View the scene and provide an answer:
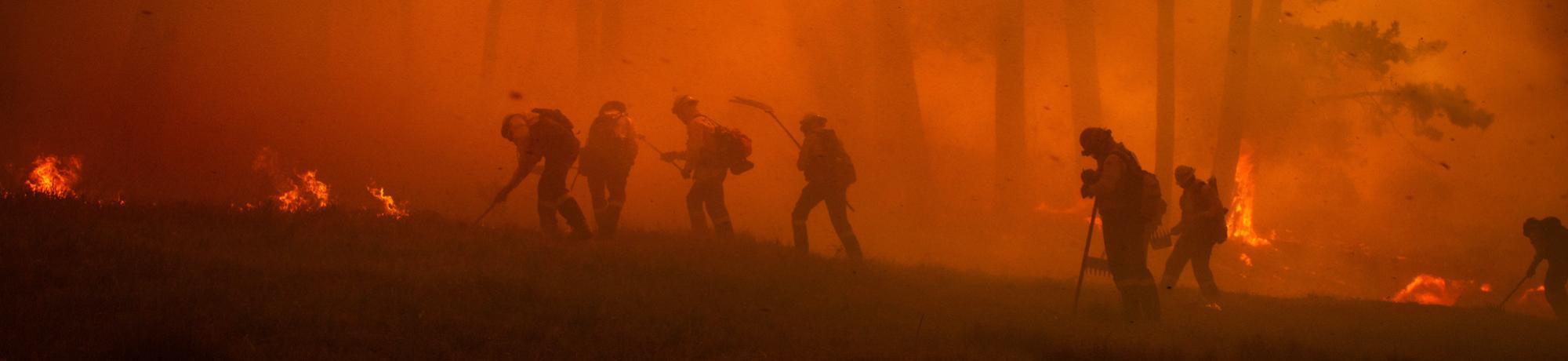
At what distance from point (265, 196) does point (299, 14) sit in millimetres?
14440

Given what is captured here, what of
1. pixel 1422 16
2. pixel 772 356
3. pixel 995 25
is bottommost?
pixel 772 356

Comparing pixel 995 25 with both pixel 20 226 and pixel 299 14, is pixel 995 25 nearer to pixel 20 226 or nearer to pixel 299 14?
pixel 299 14

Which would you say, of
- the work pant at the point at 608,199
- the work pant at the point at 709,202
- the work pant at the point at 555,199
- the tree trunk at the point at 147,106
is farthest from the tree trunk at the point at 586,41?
the work pant at the point at 555,199

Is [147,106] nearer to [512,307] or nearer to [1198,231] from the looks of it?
[512,307]

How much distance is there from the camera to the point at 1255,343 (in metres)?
6.95

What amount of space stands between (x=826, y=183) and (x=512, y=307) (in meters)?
6.03

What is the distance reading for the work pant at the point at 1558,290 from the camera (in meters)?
13.3

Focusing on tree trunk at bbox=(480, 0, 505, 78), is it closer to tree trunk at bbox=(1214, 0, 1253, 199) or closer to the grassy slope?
the grassy slope

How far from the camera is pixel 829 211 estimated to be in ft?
38.2

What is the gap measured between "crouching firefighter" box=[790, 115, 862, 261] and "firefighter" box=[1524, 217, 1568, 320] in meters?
9.60

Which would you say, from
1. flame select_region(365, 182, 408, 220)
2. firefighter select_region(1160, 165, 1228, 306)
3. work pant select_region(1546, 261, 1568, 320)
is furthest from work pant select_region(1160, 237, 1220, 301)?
flame select_region(365, 182, 408, 220)

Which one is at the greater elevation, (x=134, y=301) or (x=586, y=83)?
(x=586, y=83)

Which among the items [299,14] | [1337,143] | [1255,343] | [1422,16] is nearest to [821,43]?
[299,14]

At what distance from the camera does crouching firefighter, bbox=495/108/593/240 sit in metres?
10.2
